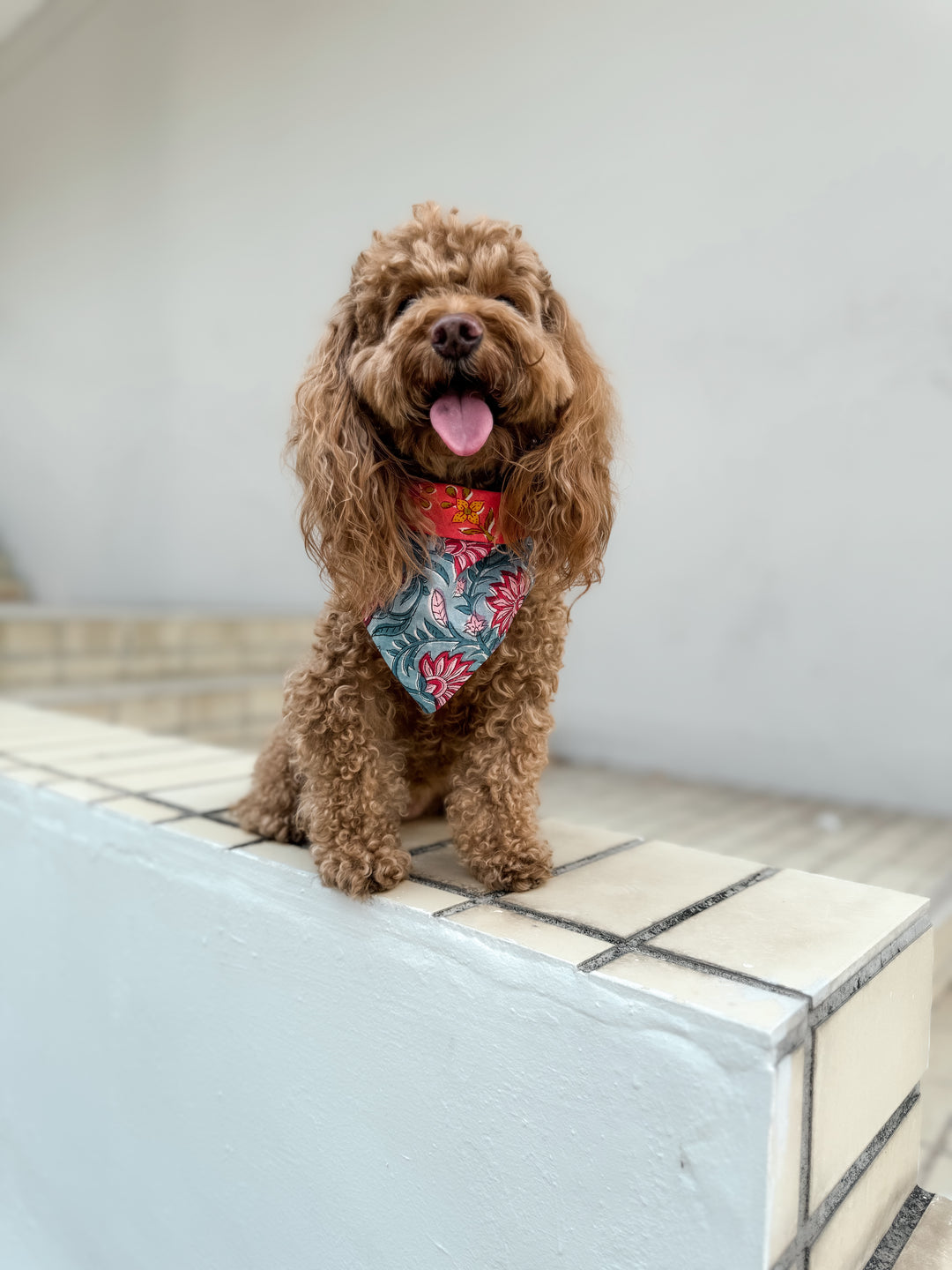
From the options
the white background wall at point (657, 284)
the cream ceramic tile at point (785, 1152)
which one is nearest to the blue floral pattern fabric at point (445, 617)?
the cream ceramic tile at point (785, 1152)

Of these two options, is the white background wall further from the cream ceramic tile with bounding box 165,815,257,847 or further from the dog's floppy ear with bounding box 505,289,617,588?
the cream ceramic tile with bounding box 165,815,257,847

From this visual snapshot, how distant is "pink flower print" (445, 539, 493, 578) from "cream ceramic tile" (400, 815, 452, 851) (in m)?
0.37

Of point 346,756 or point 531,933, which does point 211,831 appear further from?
point 531,933

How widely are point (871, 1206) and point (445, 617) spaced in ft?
2.20

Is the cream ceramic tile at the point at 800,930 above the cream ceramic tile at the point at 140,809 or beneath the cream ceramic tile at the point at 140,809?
beneath

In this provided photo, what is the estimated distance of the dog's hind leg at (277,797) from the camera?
109 centimetres

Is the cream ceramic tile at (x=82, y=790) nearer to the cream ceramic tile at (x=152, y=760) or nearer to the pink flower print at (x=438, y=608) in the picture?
the cream ceramic tile at (x=152, y=760)

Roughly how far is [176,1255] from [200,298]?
4.01 m

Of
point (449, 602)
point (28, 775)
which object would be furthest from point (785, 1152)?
point (28, 775)

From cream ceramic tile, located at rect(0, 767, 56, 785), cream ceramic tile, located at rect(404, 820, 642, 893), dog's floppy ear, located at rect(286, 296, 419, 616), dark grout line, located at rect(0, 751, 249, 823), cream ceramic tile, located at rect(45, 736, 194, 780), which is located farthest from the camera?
cream ceramic tile, located at rect(45, 736, 194, 780)

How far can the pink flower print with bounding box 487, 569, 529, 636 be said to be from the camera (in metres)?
0.92

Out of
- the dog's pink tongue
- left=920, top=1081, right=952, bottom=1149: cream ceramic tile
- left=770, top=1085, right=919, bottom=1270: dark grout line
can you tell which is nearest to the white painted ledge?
left=770, top=1085, right=919, bottom=1270: dark grout line

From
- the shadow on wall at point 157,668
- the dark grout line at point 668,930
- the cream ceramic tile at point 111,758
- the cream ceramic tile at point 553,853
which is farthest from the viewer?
the shadow on wall at point 157,668

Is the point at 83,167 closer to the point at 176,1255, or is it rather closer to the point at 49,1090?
the point at 49,1090
